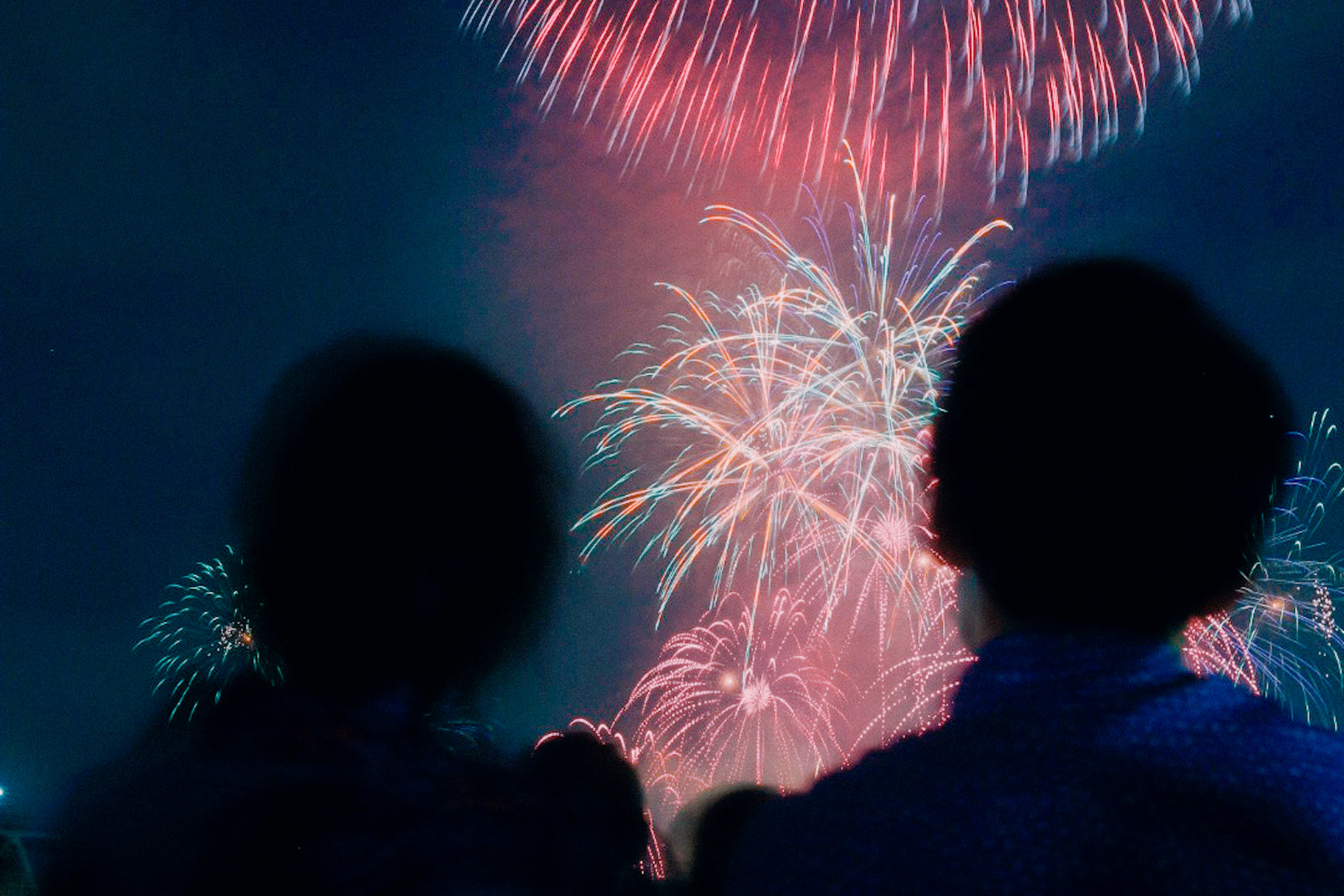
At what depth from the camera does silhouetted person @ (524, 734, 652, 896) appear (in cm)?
107

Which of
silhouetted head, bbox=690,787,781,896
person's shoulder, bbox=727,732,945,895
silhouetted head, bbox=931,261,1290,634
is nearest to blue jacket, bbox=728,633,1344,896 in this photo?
person's shoulder, bbox=727,732,945,895

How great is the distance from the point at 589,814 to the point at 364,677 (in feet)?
1.48

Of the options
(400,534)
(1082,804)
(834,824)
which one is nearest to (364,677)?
(400,534)

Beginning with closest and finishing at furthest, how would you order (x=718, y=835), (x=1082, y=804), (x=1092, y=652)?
(x=1082, y=804) < (x=1092, y=652) < (x=718, y=835)

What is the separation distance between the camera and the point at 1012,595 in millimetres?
1138

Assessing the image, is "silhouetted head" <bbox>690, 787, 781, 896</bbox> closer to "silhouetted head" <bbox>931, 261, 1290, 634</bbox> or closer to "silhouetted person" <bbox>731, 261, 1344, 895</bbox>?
"silhouetted person" <bbox>731, 261, 1344, 895</bbox>

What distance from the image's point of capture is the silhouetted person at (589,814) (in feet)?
3.51

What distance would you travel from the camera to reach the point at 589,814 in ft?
3.67

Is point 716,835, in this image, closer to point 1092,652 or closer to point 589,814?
point 589,814

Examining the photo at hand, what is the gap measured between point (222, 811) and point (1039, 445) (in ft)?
3.83

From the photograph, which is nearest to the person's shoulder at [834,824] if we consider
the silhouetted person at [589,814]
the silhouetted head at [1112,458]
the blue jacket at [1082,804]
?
the blue jacket at [1082,804]

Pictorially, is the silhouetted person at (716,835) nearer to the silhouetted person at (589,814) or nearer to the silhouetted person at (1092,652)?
the silhouetted person at (589,814)

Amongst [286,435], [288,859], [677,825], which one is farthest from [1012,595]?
[286,435]

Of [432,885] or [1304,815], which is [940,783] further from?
[432,885]
